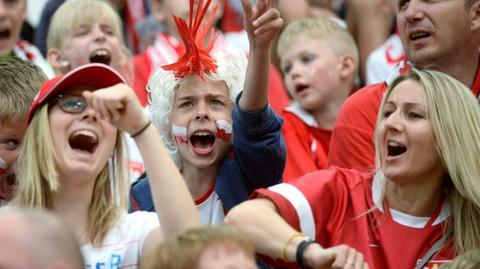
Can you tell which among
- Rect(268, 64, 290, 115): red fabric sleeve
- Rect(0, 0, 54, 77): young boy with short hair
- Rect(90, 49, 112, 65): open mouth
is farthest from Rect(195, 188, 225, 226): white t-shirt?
Rect(0, 0, 54, 77): young boy with short hair

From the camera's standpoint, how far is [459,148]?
4273mm

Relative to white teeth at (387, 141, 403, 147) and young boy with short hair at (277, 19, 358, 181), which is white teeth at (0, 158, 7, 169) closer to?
white teeth at (387, 141, 403, 147)

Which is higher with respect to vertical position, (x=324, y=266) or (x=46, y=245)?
(x=46, y=245)

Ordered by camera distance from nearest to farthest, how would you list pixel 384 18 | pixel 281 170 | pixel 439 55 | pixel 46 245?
pixel 46 245, pixel 281 170, pixel 439 55, pixel 384 18

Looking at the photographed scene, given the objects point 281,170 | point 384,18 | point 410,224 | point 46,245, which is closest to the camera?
point 46,245

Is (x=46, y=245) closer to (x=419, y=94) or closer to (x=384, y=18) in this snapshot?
(x=419, y=94)

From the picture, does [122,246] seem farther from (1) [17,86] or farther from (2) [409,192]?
(2) [409,192]

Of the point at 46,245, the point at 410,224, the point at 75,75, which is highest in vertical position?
the point at 75,75

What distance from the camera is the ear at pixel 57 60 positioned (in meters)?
6.42

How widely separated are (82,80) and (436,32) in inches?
71.7

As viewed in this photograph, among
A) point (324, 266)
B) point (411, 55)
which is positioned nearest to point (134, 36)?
point (411, 55)

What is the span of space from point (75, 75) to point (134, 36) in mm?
4244

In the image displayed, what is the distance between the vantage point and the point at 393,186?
4359 mm

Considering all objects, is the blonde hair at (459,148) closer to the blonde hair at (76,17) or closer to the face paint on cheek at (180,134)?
the face paint on cheek at (180,134)
